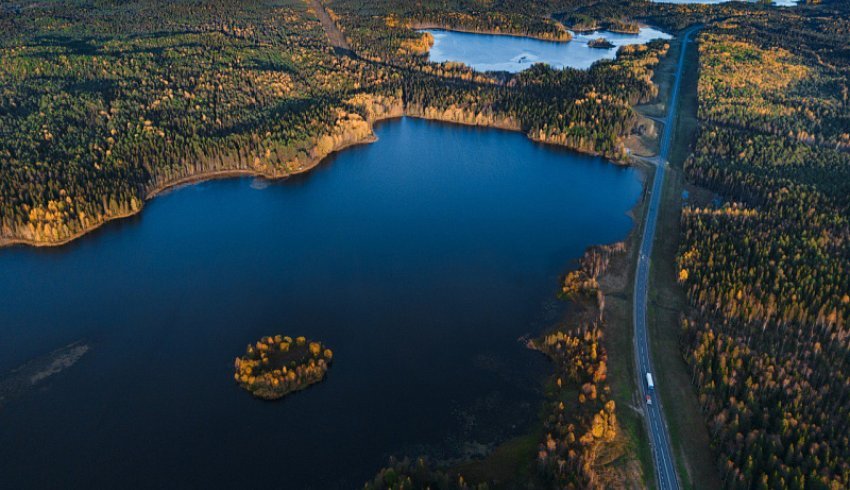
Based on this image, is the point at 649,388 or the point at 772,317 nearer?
the point at 649,388

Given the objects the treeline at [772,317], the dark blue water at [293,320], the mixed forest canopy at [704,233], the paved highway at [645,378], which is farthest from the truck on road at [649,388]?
the dark blue water at [293,320]

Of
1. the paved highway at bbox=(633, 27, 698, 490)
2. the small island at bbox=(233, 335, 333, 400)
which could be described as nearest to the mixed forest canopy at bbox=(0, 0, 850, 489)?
the small island at bbox=(233, 335, 333, 400)

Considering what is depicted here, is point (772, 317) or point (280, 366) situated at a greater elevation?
point (772, 317)

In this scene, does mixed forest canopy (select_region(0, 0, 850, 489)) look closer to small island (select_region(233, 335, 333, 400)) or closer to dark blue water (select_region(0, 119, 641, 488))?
small island (select_region(233, 335, 333, 400))

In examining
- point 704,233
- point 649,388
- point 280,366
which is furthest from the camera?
point 704,233

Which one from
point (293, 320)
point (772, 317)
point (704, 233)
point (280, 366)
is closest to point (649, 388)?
point (772, 317)

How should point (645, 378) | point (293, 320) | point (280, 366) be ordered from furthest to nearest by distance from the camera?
point (293, 320) < point (280, 366) < point (645, 378)

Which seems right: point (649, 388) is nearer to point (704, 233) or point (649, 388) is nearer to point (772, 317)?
point (772, 317)

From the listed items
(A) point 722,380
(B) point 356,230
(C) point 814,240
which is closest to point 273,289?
(B) point 356,230
